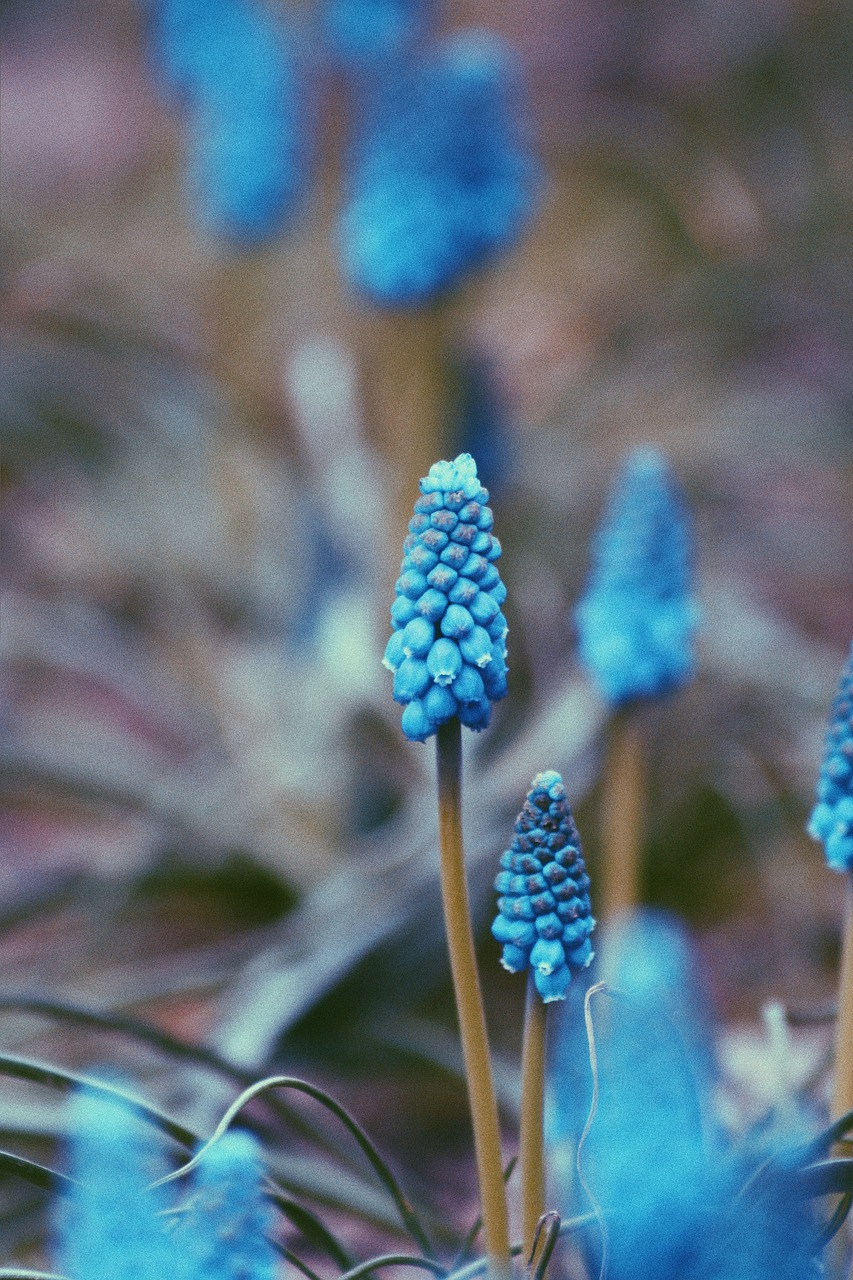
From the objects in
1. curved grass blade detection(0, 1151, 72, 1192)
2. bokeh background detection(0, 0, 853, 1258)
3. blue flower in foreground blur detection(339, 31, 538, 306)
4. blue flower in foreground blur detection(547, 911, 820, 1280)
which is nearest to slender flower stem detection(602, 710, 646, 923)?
bokeh background detection(0, 0, 853, 1258)

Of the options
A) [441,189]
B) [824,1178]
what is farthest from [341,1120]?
[441,189]

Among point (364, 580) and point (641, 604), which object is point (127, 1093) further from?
point (364, 580)

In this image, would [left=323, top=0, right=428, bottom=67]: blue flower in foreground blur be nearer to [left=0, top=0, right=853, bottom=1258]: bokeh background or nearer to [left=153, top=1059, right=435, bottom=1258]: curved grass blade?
[left=0, top=0, right=853, bottom=1258]: bokeh background

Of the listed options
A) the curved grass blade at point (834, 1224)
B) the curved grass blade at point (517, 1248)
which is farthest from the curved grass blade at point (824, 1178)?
the curved grass blade at point (517, 1248)

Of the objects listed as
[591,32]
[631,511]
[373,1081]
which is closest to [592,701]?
[373,1081]

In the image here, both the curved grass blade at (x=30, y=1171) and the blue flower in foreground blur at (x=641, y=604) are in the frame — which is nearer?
the curved grass blade at (x=30, y=1171)

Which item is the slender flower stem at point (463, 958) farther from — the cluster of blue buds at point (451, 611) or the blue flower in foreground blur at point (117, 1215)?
the blue flower in foreground blur at point (117, 1215)
